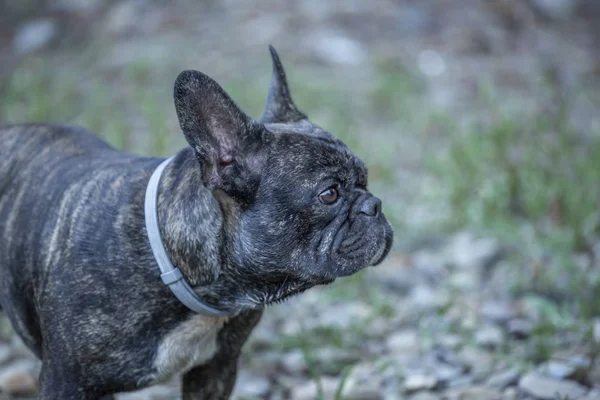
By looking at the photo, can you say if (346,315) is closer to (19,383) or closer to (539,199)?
(539,199)

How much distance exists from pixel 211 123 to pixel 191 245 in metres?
0.44

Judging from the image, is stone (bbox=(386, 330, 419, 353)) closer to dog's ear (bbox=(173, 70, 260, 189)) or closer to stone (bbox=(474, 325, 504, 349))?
stone (bbox=(474, 325, 504, 349))

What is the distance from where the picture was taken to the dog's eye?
2.96 metres

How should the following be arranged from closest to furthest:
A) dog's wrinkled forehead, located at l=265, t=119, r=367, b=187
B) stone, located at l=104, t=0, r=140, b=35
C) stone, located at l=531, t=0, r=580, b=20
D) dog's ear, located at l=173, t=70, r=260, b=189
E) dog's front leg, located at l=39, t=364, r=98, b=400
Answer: dog's ear, located at l=173, t=70, r=260, b=189, dog's front leg, located at l=39, t=364, r=98, b=400, dog's wrinkled forehead, located at l=265, t=119, r=367, b=187, stone, located at l=104, t=0, r=140, b=35, stone, located at l=531, t=0, r=580, b=20

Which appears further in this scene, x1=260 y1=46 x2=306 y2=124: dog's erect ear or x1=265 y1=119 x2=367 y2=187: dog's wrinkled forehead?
x1=260 y1=46 x2=306 y2=124: dog's erect ear

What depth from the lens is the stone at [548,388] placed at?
358 centimetres

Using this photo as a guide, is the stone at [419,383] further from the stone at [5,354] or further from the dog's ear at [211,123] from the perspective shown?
the stone at [5,354]

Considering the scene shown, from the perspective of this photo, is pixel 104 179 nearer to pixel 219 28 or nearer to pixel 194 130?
pixel 194 130

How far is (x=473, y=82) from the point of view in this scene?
8.30 m

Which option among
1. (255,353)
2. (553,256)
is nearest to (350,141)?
(553,256)

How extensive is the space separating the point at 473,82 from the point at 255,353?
480 centimetres

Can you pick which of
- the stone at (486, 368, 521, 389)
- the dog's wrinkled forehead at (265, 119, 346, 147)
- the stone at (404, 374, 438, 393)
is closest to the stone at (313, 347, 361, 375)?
the stone at (404, 374, 438, 393)

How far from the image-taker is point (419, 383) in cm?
393

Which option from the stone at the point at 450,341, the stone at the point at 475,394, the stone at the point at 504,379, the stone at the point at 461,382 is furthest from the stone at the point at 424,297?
the stone at the point at 475,394
